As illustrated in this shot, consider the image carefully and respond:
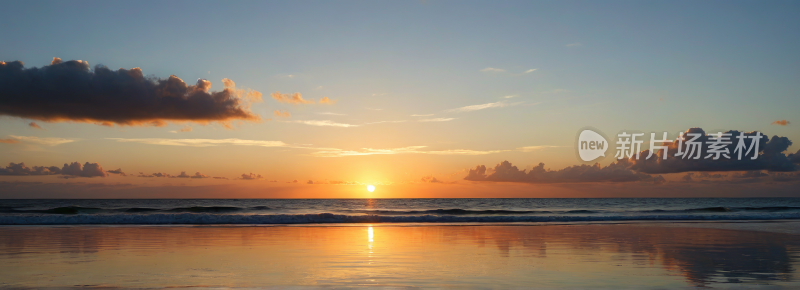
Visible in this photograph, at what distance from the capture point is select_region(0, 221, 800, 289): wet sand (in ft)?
29.2

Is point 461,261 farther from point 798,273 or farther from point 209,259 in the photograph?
point 798,273

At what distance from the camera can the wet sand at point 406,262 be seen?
8891 millimetres

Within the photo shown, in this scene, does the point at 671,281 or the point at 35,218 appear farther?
the point at 35,218

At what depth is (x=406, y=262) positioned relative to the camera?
11273mm

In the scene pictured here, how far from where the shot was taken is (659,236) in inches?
716

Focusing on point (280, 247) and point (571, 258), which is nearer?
point (571, 258)

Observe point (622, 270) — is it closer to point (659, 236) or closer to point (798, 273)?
point (798, 273)

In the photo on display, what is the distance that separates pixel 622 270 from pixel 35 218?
108ft

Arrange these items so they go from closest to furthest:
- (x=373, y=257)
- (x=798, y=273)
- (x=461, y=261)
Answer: (x=798, y=273), (x=461, y=261), (x=373, y=257)

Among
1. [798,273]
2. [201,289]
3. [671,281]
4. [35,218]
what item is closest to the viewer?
[201,289]

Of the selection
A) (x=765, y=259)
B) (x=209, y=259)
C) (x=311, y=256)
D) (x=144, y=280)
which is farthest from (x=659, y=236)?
(x=144, y=280)

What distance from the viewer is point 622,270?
33.2 ft

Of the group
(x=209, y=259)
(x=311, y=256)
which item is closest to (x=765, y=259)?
(x=311, y=256)

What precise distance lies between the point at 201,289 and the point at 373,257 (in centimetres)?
495
